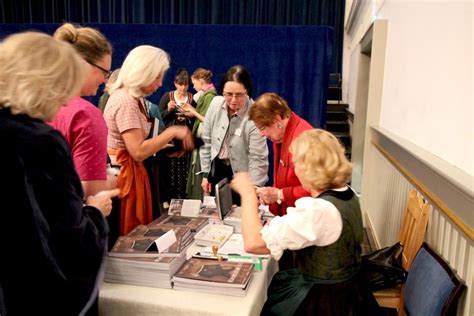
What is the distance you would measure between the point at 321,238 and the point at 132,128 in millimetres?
826

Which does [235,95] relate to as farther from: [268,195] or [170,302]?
[170,302]

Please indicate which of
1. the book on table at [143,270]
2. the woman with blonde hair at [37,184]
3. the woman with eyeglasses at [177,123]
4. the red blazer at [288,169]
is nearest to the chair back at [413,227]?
the red blazer at [288,169]

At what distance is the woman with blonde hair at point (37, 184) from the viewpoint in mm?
865

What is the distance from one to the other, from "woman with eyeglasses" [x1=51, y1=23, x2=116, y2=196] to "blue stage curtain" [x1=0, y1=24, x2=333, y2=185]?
9.40ft

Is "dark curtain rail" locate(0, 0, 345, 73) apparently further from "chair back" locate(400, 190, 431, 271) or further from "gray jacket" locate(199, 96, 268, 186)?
"chair back" locate(400, 190, 431, 271)

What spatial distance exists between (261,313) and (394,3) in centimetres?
242

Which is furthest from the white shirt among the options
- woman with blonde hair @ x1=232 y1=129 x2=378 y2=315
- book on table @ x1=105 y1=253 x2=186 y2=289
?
book on table @ x1=105 y1=253 x2=186 y2=289

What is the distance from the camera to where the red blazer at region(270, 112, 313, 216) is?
1.80 metres

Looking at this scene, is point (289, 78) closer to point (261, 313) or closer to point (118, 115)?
point (118, 115)

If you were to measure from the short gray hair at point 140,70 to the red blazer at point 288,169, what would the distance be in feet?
2.08

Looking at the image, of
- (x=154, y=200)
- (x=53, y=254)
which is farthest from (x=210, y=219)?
(x=53, y=254)

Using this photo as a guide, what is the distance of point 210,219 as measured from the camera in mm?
1881

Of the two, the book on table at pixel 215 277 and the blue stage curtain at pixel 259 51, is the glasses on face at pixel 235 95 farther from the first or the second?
the blue stage curtain at pixel 259 51

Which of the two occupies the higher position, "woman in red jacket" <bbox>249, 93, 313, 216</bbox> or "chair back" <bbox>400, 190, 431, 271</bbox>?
"woman in red jacket" <bbox>249, 93, 313, 216</bbox>
